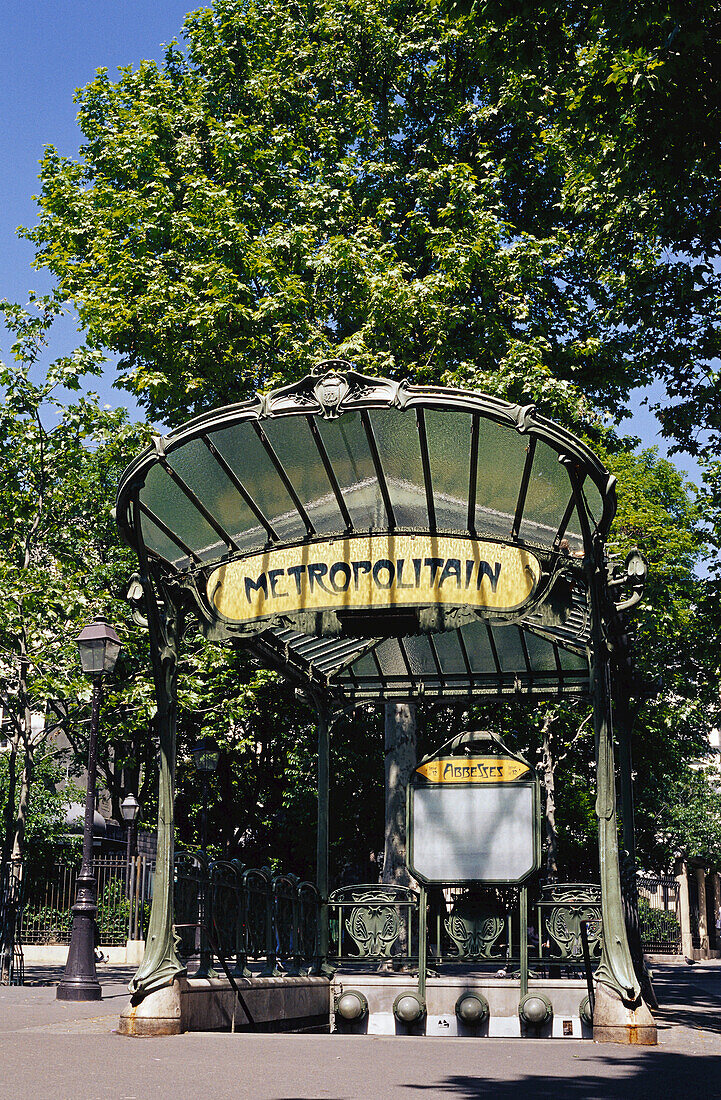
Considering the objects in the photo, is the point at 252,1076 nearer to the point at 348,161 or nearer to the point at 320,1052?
the point at 320,1052

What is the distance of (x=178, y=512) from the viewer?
34.1ft

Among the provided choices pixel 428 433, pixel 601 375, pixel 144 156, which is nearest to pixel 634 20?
pixel 428 433

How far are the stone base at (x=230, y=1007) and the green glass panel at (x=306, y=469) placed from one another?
4.26 metres

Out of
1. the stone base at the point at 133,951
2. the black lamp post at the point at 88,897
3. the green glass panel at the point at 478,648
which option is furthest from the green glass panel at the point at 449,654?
the stone base at the point at 133,951

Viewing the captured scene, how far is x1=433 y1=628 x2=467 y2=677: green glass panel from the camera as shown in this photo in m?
13.1

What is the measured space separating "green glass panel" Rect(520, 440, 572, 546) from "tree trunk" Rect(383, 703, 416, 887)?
967cm

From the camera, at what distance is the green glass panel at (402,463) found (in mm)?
9555

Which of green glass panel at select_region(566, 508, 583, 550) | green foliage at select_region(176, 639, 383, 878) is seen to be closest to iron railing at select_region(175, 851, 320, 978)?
green glass panel at select_region(566, 508, 583, 550)

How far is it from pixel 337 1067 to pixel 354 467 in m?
5.03

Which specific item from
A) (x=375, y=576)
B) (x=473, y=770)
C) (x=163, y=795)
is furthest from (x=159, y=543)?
(x=473, y=770)

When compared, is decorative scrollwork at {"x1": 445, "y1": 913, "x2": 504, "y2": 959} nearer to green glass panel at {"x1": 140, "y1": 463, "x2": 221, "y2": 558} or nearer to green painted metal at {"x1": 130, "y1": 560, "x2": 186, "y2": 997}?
green painted metal at {"x1": 130, "y1": 560, "x2": 186, "y2": 997}

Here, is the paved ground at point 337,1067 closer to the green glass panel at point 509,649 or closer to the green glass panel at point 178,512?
the green glass panel at point 509,649

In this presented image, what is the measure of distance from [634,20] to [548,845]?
20320 mm

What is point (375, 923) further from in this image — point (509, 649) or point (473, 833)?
point (509, 649)
